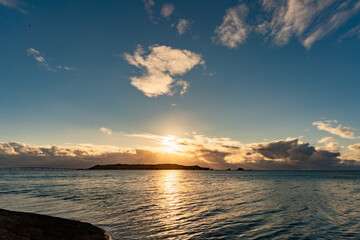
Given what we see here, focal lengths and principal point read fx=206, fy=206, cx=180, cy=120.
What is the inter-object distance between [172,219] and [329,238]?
14842 millimetres

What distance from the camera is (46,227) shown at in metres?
15.8

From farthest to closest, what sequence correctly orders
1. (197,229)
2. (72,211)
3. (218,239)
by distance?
1. (72,211)
2. (197,229)
3. (218,239)

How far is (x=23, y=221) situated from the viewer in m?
15.8

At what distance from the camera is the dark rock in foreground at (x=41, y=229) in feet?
44.4

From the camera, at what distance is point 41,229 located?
599 inches

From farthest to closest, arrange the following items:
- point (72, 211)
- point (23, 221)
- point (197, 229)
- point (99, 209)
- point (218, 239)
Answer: point (99, 209)
point (72, 211)
point (197, 229)
point (218, 239)
point (23, 221)

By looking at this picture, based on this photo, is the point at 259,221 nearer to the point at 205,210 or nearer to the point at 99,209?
the point at 205,210

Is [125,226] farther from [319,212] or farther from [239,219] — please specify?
[319,212]

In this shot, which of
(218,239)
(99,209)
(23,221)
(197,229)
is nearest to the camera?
(23,221)

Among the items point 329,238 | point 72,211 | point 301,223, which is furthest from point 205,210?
point 72,211

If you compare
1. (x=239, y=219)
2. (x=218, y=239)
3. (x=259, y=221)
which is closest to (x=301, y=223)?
(x=259, y=221)

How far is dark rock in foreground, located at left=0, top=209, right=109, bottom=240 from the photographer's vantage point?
13545 millimetres

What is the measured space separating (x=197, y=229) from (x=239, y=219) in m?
6.55

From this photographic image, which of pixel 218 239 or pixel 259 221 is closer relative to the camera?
pixel 218 239
